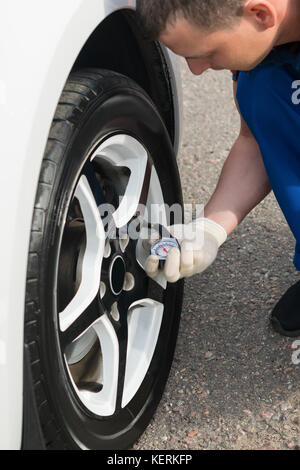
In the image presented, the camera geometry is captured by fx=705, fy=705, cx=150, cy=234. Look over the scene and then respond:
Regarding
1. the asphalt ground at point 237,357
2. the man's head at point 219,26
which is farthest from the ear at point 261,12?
the asphalt ground at point 237,357

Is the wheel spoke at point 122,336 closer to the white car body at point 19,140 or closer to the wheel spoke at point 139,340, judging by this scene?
the wheel spoke at point 139,340

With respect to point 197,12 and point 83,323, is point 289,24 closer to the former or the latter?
point 197,12

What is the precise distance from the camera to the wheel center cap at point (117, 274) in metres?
1.66

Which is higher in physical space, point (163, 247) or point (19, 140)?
point (19, 140)

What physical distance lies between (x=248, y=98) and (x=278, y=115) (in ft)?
0.33

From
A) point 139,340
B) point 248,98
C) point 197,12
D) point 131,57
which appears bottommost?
point 139,340

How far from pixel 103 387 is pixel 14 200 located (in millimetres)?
613

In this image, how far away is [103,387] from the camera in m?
1.66

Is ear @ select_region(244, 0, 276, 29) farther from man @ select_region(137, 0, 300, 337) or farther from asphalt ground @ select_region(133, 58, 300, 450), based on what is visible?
asphalt ground @ select_region(133, 58, 300, 450)

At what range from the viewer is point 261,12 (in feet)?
4.79

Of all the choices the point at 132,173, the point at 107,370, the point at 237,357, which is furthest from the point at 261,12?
the point at 237,357

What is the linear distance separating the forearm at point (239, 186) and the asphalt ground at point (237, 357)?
0.40 m
